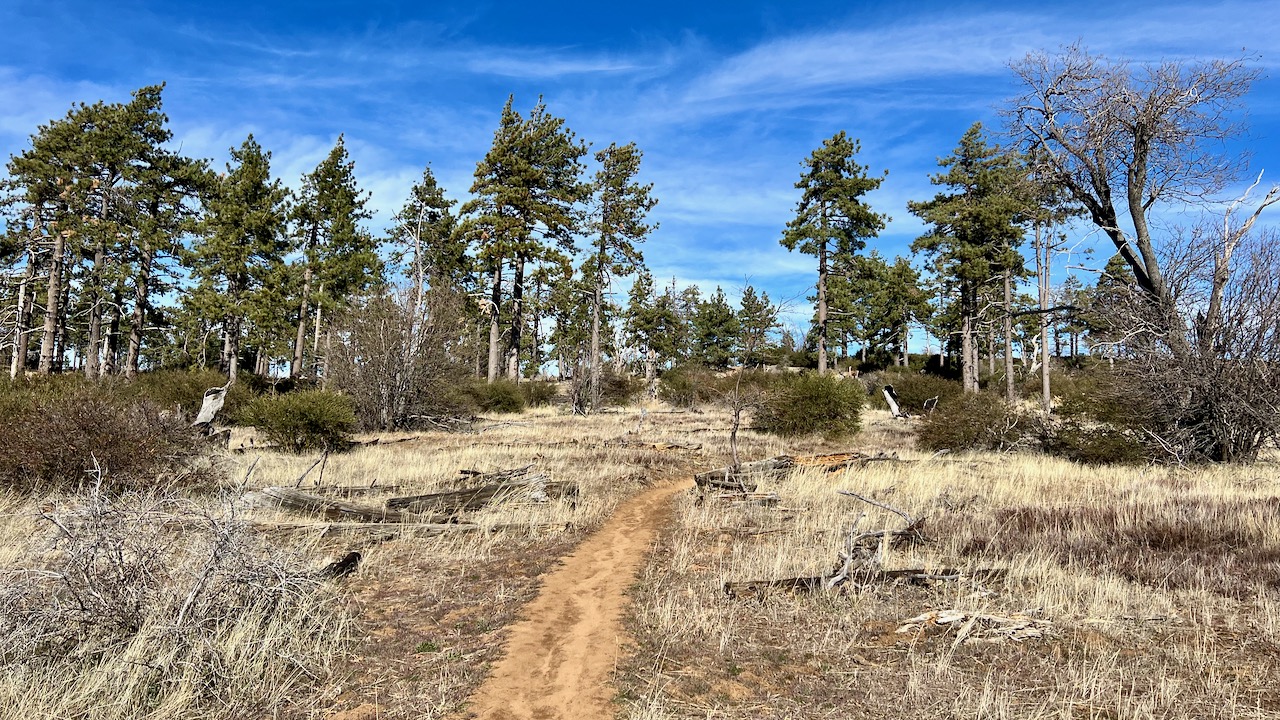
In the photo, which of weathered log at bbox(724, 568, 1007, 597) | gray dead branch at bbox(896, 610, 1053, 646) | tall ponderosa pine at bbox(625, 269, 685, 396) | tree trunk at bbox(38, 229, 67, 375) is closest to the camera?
gray dead branch at bbox(896, 610, 1053, 646)

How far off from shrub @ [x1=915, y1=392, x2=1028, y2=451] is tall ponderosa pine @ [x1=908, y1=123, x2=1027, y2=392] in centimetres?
1533

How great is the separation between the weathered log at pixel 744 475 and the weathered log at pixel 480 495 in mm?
2431

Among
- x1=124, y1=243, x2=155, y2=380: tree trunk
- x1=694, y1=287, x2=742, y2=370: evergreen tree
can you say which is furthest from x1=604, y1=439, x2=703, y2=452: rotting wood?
x1=694, y1=287, x2=742, y2=370: evergreen tree

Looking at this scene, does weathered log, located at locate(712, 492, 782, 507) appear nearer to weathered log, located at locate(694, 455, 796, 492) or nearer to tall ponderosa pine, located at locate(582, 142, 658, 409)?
weathered log, located at locate(694, 455, 796, 492)

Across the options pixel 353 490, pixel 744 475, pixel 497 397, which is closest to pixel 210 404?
→ pixel 353 490

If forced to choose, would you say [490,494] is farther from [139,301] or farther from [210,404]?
[139,301]

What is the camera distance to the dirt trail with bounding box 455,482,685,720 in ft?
12.8

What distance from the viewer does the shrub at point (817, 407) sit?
1925 cm

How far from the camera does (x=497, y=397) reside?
28.7m

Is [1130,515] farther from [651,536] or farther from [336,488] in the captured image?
[336,488]

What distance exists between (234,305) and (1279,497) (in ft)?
113

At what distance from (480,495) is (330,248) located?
29221mm

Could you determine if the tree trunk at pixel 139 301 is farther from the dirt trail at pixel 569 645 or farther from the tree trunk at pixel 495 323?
the dirt trail at pixel 569 645

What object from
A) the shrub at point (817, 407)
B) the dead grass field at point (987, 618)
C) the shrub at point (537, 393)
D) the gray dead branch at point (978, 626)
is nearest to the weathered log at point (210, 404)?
the dead grass field at point (987, 618)
